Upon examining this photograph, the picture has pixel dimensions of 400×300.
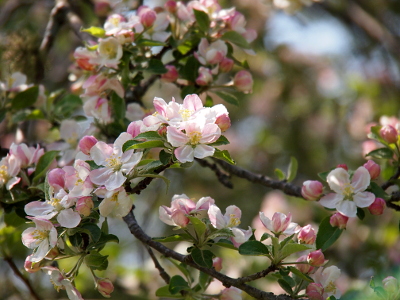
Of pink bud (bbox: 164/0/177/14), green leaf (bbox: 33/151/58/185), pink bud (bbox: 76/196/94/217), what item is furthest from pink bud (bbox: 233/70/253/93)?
pink bud (bbox: 76/196/94/217)

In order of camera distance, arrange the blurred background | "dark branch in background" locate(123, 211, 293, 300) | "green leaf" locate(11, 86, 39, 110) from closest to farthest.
→ "dark branch in background" locate(123, 211, 293, 300) < "green leaf" locate(11, 86, 39, 110) < the blurred background

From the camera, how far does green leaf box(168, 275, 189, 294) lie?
1361mm

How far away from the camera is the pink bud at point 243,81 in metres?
1.80

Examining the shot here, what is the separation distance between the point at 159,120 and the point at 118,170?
0.50 feet

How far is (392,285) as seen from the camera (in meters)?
1.22

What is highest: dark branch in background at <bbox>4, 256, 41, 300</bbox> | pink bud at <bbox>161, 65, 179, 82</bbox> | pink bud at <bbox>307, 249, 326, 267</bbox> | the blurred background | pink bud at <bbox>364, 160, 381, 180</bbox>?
pink bud at <bbox>161, 65, 179, 82</bbox>

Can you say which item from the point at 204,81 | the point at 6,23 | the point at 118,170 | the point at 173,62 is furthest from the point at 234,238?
the point at 6,23

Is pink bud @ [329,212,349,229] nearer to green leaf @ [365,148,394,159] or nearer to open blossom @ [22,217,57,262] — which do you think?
green leaf @ [365,148,394,159]

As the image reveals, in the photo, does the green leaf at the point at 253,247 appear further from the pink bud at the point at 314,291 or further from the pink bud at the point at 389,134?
the pink bud at the point at 389,134

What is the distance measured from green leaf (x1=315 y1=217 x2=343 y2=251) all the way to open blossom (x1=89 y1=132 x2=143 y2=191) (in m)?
0.60

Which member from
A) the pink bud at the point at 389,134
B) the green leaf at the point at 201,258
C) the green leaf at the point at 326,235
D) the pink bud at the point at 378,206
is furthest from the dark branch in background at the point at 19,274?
the pink bud at the point at 389,134

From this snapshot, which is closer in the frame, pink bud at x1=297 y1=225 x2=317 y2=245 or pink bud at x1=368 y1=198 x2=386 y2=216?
pink bud at x1=297 y1=225 x2=317 y2=245

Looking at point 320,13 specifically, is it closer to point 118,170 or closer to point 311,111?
point 311,111

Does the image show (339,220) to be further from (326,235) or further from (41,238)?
(41,238)
